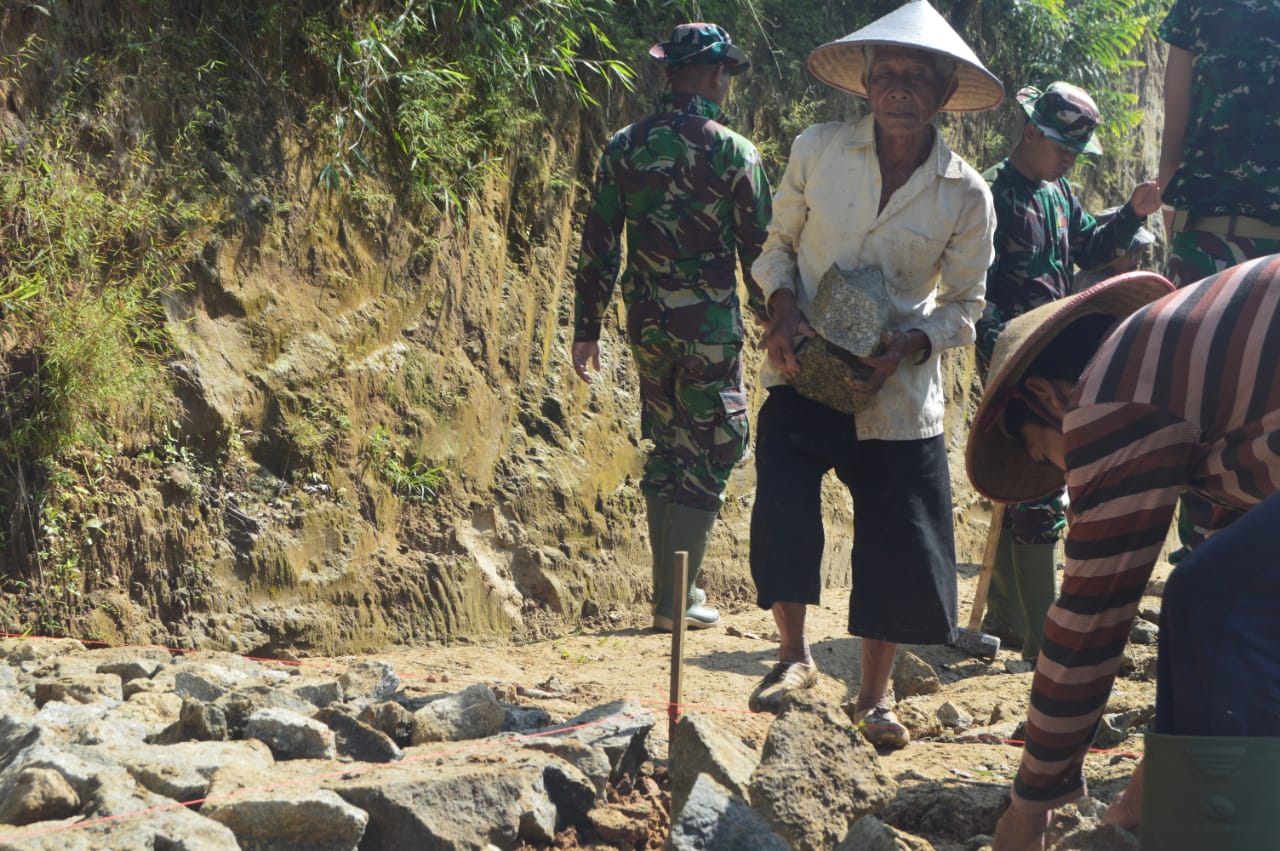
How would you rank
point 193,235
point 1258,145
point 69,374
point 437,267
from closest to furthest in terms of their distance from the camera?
point 1258,145 → point 69,374 → point 193,235 → point 437,267

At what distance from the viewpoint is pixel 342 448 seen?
5086 millimetres

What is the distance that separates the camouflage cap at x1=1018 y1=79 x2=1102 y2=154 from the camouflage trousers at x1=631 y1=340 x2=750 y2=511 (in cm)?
144

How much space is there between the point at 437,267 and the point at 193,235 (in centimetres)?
106

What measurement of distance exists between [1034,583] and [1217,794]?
3.22 metres

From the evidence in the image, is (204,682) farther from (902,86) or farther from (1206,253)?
(1206,253)

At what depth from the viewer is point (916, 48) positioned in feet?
11.8

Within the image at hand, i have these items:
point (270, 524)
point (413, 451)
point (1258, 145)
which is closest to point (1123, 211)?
point (1258, 145)

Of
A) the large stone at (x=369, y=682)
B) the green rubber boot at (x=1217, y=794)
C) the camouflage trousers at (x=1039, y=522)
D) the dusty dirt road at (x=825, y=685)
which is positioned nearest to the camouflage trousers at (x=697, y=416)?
the dusty dirt road at (x=825, y=685)

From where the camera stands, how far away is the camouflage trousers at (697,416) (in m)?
5.18

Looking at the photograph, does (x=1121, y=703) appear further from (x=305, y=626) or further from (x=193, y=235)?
(x=193, y=235)

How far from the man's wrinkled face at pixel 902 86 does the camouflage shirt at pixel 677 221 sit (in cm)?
147

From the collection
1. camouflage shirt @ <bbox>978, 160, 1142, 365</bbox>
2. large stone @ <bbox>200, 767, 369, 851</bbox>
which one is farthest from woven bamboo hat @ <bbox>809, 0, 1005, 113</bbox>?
large stone @ <bbox>200, 767, 369, 851</bbox>

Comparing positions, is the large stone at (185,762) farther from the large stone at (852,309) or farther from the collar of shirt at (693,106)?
the collar of shirt at (693,106)

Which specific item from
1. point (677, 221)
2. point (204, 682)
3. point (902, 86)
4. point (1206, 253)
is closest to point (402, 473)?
point (677, 221)
